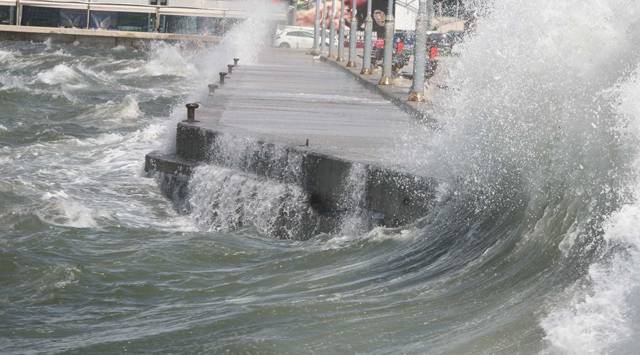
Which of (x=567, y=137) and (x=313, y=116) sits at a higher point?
(x=567, y=137)

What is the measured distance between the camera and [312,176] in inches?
484

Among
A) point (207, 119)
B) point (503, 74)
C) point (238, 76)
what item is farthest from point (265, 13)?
point (503, 74)

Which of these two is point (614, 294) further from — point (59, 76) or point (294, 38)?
point (294, 38)

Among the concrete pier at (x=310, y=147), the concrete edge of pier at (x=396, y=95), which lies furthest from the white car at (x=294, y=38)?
the concrete pier at (x=310, y=147)

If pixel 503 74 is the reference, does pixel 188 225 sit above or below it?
below

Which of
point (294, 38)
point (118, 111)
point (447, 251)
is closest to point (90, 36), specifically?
point (294, 38)

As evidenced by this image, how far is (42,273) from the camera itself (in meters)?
9.63

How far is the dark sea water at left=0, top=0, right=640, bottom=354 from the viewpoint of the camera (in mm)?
7074

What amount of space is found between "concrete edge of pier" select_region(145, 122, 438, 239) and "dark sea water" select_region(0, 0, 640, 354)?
18 centimetres

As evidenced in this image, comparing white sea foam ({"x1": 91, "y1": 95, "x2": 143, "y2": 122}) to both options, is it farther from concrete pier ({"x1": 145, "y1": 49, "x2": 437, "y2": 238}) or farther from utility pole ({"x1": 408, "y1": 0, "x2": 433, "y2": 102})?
utility pole ({"x1": 408, "y1": 0, "x2": 433, "y2": 102})

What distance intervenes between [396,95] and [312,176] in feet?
31.7

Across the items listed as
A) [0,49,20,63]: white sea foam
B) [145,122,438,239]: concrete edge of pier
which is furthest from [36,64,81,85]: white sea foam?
[145,122,438,239]: concrete edge of pier

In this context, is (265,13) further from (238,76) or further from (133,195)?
(133,195)

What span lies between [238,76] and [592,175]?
19.5 m
